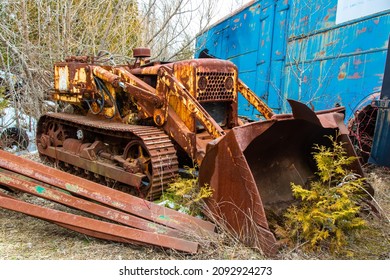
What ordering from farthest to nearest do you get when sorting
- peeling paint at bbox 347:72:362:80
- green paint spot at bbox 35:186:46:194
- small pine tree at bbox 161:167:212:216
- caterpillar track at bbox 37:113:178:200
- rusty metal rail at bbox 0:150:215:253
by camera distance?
1. peeling paint at bbox 347:72:362:80
2. caterpillar track at bbox 37:113:178:200
3. green paint spot at bbox 35:186:46:194
4. small pine tree at bbox 161:167:212:216
5. rusty metal rail at bbox 0:150:215:253

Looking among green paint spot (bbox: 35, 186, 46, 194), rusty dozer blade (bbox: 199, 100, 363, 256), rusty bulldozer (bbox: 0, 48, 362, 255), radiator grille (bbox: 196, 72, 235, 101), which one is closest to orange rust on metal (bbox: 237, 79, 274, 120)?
rusty bulldozer (bbox: 0, 48, 362, 255)

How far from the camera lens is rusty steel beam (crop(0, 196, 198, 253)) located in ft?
9.20

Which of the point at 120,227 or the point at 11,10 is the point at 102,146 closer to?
the point at 120,227

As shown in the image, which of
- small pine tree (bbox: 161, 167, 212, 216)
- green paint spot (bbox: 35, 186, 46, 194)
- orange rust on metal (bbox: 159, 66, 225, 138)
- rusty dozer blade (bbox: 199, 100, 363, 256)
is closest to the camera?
rusty dozer blade (bbox: 199, 100, 363, 256)

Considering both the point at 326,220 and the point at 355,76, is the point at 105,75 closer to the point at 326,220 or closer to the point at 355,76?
the point at 326,220

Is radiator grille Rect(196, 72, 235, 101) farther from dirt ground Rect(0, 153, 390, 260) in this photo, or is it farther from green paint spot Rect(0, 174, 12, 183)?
green paint spot Rect(0, 174, 12, 183)

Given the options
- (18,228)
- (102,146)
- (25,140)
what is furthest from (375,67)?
(25,140)

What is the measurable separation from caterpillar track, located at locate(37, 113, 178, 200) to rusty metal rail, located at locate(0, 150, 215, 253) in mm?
659

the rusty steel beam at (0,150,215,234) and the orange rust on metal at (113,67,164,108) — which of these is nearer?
the rusty steel beam at (0,150,215,234)

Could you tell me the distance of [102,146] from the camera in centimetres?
465

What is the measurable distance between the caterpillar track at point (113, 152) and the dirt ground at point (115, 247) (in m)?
0.98

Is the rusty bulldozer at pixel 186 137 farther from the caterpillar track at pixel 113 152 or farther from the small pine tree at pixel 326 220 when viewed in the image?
the small pine tree at pixel 326 220

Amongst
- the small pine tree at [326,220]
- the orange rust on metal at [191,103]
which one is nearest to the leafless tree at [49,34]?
the orange rust on metal at [191,103]

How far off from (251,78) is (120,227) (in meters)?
7.07
